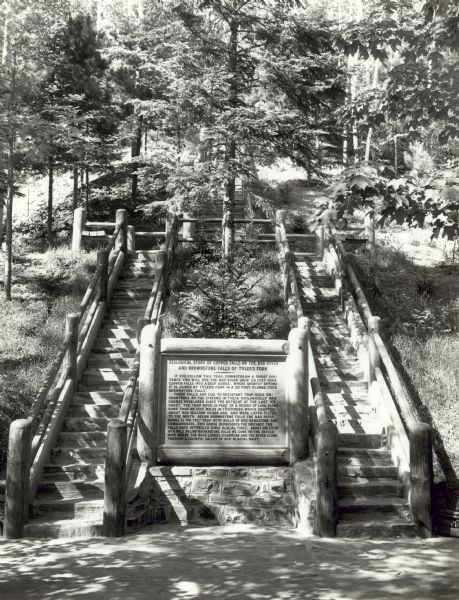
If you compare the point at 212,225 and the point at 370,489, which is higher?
the point at 212,225

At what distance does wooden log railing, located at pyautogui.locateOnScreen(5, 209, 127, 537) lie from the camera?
812cm

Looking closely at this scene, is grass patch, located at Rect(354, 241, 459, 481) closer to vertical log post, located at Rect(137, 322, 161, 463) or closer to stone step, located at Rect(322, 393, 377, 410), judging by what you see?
stone step, located at Rect(322, 393, 377, 410)

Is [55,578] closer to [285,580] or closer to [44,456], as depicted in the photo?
[285,580]

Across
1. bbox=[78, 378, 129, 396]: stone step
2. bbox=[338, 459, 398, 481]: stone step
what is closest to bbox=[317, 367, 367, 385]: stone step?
bbox=[338, 459, 398, 481]: stone step

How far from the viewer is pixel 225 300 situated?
12.9 m

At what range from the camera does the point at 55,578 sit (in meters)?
6.48

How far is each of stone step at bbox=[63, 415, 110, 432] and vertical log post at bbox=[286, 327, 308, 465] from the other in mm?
3140

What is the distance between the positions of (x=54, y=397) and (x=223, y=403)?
109 inches

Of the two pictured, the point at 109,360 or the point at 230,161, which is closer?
the point at 109,360

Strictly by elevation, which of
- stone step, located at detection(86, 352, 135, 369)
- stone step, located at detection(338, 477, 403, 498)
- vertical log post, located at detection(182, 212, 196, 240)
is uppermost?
vertical log post, located at detection(182, 212, 196, 240)

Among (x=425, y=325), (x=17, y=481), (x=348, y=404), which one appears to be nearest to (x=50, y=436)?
(x=17, y=481)

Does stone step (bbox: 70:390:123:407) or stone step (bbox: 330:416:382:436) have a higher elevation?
stone step (bbox: 70:390:123:407)

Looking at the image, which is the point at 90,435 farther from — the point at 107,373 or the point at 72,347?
the point at 107,373

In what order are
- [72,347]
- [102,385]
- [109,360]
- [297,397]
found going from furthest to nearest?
[109,360]
[102,385]
[72,347]
[297,397]
